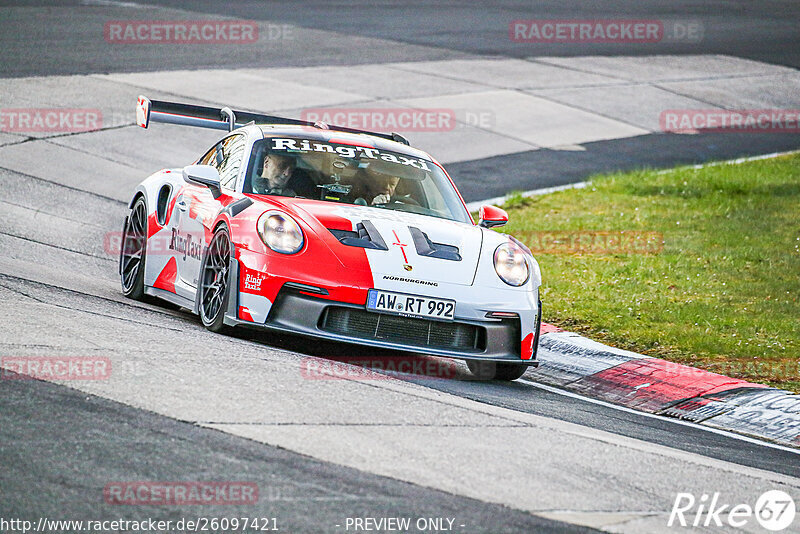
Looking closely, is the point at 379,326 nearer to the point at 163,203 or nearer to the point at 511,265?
the point at 511,265

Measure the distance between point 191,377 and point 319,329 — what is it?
4.38 feet

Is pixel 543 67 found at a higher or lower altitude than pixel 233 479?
higher

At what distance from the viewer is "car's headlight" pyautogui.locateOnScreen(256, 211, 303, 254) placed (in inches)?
295

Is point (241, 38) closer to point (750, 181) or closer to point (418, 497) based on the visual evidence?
point (750, 181)

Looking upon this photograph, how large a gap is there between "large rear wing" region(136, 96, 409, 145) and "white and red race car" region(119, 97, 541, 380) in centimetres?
41

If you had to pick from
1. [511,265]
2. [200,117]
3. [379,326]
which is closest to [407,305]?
[379,326]

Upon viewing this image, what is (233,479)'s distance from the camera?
473 centimetres

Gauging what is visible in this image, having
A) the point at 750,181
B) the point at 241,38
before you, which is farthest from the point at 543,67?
the point at 750,181

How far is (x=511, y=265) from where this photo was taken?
791 centimetres

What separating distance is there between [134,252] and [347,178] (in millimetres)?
2014

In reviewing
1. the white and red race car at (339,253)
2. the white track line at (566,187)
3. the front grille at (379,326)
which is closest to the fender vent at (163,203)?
the white and red race car at (339,253)

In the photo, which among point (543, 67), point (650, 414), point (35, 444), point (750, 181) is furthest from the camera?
point (543, 67)

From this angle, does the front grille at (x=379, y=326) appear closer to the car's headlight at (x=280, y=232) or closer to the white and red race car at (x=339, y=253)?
the white and red race car at (x=339, y=253)

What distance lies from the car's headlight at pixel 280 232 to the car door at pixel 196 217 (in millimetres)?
675
